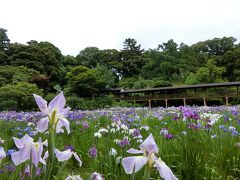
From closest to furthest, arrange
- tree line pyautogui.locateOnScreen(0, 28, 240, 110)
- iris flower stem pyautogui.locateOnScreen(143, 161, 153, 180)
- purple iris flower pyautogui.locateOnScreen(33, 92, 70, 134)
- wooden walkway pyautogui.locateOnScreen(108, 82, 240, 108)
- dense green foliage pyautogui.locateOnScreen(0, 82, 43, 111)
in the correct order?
iris flower stem pyautogui.locateOnScreen(143, 161, 153, 180)
purple iris flower pyautogui.locateOnScreen(33, 92, 70, 134)
dense green foliage pyautogui.locateOnScreen(0, 82, 43, 111)
tree line pyautogui.locateOnScreen(0, 28, 240, 110)
wooden walkway pyautogui.locateOnScreen(108, 82, 240, 108)

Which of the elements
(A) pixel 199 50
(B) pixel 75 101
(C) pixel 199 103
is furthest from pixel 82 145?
(A) pixel 199 50

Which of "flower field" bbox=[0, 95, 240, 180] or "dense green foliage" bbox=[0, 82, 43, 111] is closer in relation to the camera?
"flower field" bbox=[0, 95, 240, 180]

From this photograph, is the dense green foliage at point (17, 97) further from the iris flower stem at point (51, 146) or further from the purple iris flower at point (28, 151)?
the iris flower stem at point (51, 146)

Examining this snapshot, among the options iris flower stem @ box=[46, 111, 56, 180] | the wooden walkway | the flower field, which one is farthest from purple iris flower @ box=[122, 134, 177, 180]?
the wooden walkway

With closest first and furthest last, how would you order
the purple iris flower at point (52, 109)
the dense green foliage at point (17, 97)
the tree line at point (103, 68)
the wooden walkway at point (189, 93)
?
the purple iris flower at point (52, 109) → the dense green foliage at point (17, 97) → the tree line at point (103, 68) → the wooden walkway at point (189, 93)

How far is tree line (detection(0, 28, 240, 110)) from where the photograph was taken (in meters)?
28.7

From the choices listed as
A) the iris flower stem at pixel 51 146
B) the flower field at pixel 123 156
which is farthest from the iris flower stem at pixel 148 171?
the iris flower stem at pixel 51 146

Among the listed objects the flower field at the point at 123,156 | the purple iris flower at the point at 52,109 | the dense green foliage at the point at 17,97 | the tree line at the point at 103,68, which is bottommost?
the flower field at the point at 123,156

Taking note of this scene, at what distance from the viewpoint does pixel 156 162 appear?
0.95 m

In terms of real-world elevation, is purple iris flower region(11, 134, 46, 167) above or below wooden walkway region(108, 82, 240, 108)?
below

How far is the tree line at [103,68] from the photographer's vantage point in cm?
2869

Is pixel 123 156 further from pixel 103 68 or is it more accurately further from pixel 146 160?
pixel 103 68

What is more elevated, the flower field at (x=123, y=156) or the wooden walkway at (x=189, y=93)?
the wooden walkway at (x=189, y=93)

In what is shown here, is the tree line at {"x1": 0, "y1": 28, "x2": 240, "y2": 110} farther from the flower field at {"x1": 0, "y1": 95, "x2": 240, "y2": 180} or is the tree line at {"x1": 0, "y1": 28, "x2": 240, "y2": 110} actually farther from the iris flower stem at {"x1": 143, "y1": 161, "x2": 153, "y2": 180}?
the iris flower stem at {"x1": 143, "y1": 161, "x2": 153, "y2": 180}
